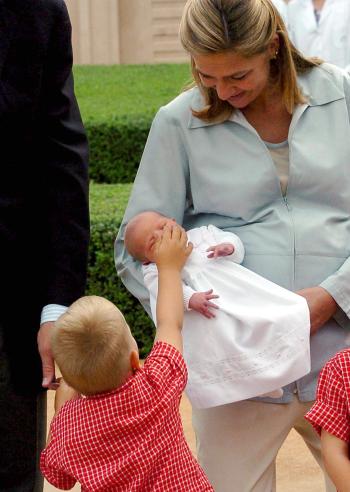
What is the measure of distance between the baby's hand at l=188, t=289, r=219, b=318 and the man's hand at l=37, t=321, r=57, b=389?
37 cm

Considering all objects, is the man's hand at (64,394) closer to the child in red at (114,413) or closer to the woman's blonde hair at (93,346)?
the child in red at (114,413)

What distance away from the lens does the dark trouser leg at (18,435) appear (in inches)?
125

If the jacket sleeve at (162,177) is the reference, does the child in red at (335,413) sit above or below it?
below

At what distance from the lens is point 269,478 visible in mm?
3336

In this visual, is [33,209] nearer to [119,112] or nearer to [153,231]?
[153,231]

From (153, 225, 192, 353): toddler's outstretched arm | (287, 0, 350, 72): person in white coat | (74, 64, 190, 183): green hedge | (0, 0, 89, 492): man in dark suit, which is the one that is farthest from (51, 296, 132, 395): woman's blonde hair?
(287, 0, 350, 72): person in white coat

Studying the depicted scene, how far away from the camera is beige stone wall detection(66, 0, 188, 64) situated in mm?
18422

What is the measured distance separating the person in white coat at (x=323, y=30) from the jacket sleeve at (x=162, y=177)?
501 cm

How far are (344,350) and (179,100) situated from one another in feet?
2.69

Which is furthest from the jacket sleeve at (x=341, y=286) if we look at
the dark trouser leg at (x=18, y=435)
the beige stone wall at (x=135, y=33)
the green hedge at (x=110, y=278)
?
the beige stone wall at (x=135, y=33)

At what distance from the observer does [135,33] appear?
1875cm

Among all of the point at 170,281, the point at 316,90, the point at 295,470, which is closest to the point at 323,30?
the point at 295,470

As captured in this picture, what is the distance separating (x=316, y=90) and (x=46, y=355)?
3.27 feet

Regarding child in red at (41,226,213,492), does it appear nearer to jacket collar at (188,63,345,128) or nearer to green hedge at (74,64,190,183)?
jacket collar at (188,63,345,128)
